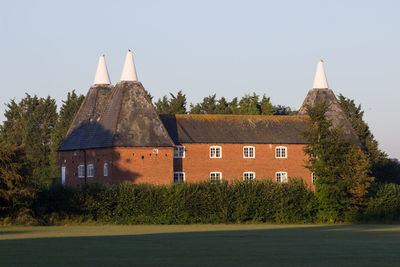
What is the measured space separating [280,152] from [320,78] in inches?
483

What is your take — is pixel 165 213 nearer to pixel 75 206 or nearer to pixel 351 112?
pixel 75 206

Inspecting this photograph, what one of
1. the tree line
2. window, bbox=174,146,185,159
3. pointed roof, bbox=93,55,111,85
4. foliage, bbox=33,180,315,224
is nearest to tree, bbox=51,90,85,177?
the tree line

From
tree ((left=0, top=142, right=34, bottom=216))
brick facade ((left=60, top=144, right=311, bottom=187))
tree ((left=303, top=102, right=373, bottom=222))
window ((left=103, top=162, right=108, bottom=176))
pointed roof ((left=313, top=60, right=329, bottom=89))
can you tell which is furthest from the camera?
pointed roof ((left=313, top=60, right=329, bottom=89))

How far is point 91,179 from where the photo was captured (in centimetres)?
7225

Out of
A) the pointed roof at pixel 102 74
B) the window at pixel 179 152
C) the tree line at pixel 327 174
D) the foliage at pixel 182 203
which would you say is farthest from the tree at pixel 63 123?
the foliage at pixel 182 203

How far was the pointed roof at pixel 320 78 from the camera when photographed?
85875mm

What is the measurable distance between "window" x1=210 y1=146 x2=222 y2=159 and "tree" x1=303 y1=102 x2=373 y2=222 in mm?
18248

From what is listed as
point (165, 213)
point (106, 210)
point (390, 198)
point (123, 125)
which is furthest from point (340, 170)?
point (123, 125)

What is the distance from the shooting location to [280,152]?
258 feet

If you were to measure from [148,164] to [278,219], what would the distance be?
1693cm

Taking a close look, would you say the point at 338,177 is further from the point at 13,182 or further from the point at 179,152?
the point at 13,182

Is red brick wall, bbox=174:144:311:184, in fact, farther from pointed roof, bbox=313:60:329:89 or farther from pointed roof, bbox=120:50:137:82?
pointed roof, bbox=313:60:329:89

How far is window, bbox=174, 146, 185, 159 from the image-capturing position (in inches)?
2933

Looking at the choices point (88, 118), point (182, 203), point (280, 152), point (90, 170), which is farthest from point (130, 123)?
point (182, 203)
